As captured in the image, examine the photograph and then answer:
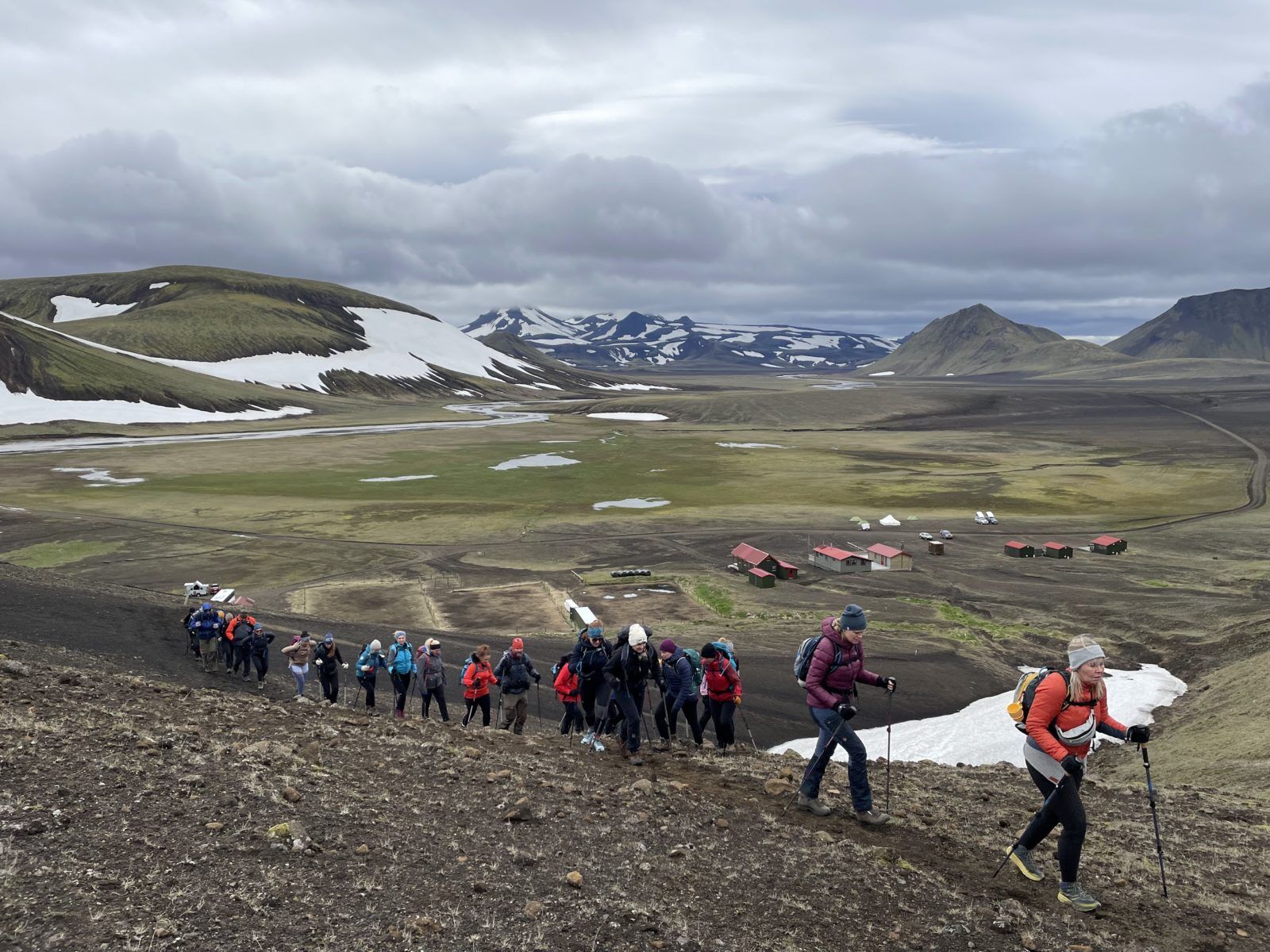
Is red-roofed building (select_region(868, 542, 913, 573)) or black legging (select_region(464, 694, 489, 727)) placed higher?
black legging (select_region(464, 694, 489, 727))

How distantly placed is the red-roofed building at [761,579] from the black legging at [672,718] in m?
31.7

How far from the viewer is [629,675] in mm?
15352

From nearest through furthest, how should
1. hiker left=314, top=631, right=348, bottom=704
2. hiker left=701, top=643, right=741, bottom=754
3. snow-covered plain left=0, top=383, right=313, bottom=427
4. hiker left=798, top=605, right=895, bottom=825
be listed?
hiker left=798, top=605, right=895, bottom=825, hiker left=701, top=643, right=741, bottom=754, hiker left=314, top=631, right=348, bottom=704, snow-covered plain left=0, top=383, right=313, bottom=427

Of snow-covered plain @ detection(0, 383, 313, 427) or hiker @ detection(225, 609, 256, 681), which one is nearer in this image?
hiker @ detection(225, 609, 256, 681)

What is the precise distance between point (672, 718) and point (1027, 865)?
8364 mm

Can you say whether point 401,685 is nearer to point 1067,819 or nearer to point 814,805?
point 814,805

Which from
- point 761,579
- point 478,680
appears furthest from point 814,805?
point 761,579

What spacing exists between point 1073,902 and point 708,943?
4.10 m

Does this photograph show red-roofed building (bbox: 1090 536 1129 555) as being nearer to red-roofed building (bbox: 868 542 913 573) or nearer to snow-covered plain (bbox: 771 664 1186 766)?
red-roofed building (bbox: 868 542 913 573)

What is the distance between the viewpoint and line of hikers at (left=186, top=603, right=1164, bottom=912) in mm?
9102

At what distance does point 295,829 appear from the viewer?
958 cm

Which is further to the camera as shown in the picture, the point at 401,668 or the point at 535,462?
the point at 535,462

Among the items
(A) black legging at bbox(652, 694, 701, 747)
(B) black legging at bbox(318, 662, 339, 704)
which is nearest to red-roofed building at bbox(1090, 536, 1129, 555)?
(A) black legging at bbox(652, 694, 701, 747)

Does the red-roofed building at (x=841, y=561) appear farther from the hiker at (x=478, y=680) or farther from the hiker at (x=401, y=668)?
the hiker at (x=478, y=680)
